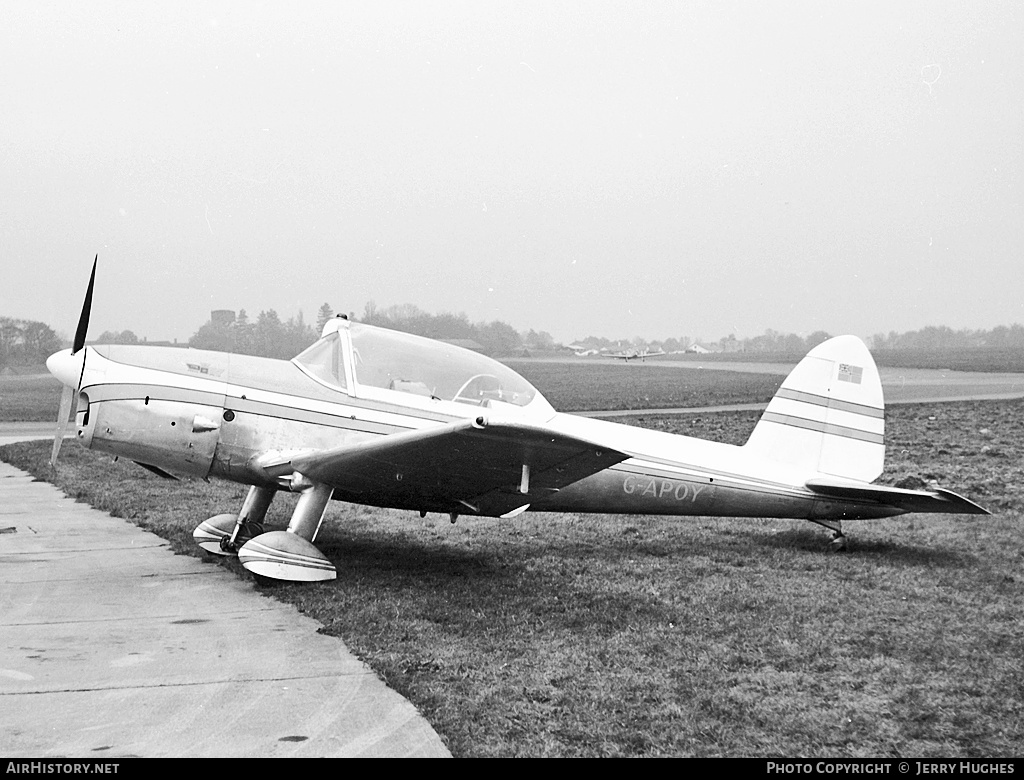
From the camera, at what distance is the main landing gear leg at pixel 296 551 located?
5.61 metres

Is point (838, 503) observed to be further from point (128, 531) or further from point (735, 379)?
point (735, 379)

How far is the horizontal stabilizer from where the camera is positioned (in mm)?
6137

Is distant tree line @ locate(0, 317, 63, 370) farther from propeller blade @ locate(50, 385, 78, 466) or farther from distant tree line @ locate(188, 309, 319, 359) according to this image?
propeller blade @ locate(50, 385, 78, 466)

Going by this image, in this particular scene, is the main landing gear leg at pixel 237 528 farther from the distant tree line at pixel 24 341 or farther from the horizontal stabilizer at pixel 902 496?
the distant tree line at pixel 24 341

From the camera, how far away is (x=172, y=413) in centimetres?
610

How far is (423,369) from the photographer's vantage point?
21.5 feet

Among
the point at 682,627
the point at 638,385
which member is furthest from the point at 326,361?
the point at 638,385

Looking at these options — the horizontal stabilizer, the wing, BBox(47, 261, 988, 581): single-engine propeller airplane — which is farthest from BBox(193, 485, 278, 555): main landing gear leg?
the horizontal stabilizer

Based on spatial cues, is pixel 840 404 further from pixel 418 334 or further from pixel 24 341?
pixel 24 341

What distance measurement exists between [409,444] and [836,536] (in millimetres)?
3906

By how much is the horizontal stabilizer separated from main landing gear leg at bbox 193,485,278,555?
14.8ft

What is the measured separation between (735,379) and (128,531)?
23.8 meters
